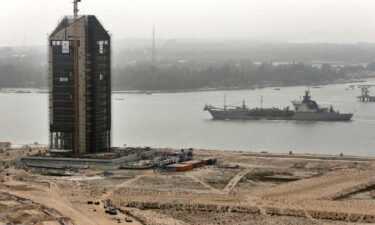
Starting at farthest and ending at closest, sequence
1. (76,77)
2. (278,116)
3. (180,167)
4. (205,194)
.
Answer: (278,116), (76,77), (180,167), (205,194)

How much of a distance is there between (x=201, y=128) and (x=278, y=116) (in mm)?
7226

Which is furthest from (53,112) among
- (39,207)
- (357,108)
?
(357,108)

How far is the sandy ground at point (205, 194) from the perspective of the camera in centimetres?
2095

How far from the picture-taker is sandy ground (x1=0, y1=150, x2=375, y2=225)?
21.0 meters

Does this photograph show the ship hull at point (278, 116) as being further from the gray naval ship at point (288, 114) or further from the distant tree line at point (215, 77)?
the distant tree line at point (215, 77)

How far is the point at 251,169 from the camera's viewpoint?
27.7 meters

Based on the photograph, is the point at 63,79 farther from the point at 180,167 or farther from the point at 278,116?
the point at 278,116

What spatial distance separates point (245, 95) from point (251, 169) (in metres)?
41.4

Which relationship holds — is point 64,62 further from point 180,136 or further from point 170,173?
point 180,136

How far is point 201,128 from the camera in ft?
142

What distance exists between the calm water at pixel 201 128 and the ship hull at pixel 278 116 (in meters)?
0.85

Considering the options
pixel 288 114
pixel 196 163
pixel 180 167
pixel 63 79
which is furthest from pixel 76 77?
pixel 288 114

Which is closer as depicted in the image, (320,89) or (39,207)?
(39,207)

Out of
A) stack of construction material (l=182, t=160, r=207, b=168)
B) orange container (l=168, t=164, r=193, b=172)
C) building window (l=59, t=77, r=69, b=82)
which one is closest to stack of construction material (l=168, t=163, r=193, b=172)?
orange container (l=168, t=164, r=193, b=172)
